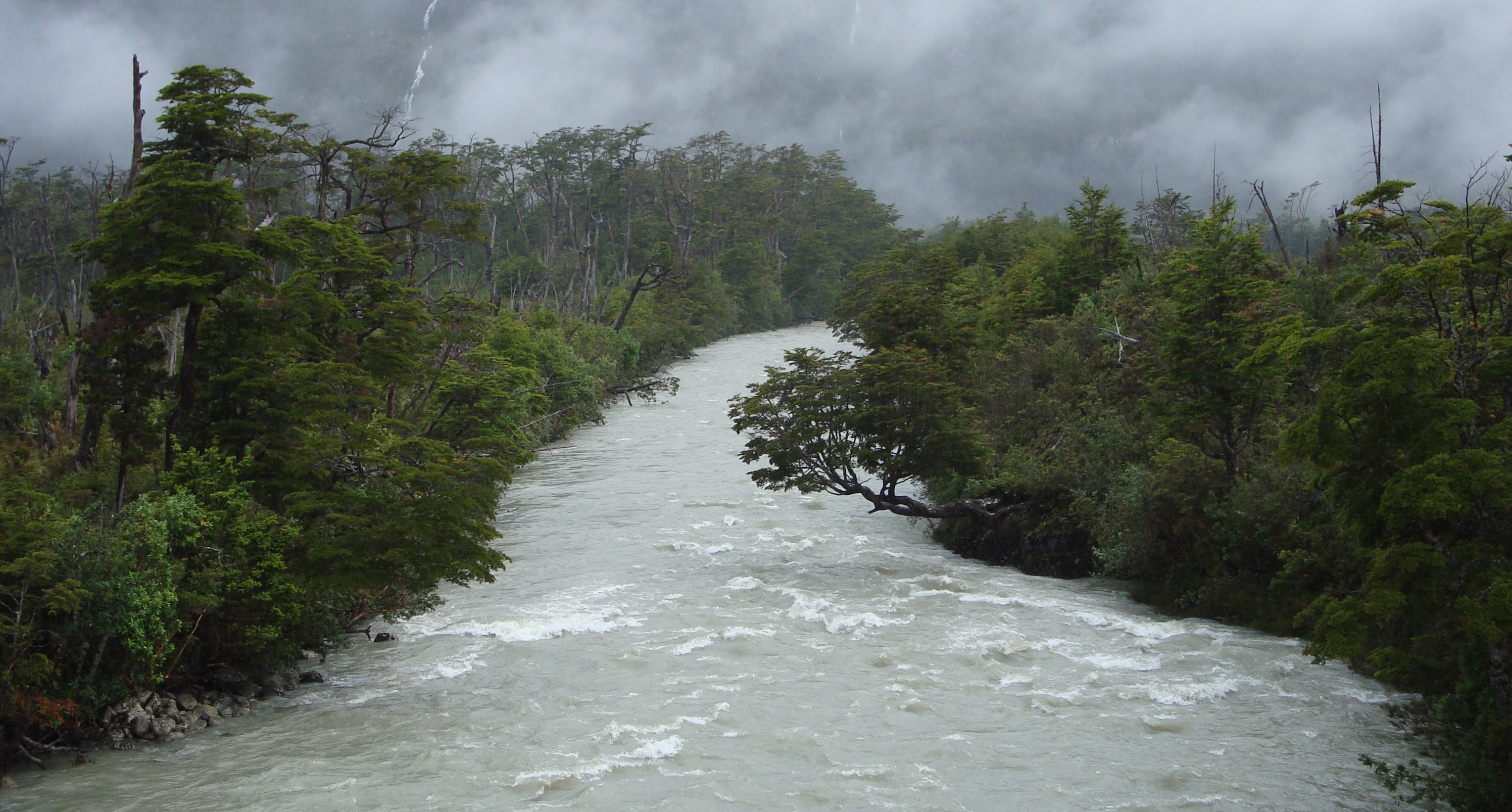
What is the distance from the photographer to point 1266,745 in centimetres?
1126

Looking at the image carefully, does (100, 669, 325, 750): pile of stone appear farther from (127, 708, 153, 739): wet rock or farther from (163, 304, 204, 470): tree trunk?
(163, 304, 204, 470): tree trunk

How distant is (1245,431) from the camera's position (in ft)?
57.2

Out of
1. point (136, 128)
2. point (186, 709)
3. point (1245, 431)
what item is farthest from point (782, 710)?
point (136, 128)

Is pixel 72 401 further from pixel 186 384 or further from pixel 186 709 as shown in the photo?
pixel 186 709

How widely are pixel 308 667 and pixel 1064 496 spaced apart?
13665mm

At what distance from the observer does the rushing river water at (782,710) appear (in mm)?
10219

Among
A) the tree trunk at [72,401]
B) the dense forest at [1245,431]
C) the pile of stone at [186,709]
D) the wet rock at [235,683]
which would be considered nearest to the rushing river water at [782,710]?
the pile of stone at [186,709]

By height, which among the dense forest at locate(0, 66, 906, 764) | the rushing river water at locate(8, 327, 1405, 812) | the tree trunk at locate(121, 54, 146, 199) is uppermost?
the tree trunk at locate(121, 54, 146, 199)

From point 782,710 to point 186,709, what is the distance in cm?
681

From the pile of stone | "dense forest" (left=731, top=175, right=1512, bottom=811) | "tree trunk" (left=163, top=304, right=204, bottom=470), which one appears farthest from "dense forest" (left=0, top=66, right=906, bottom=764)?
"dense forest" (left=731, top=175, right=1512, bottom=811)

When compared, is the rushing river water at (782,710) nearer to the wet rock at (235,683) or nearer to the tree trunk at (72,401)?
the wet rock at (235,683)

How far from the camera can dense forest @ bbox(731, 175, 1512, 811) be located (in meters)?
8.30

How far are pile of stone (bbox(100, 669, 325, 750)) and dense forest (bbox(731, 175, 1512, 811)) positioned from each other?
9.91 m

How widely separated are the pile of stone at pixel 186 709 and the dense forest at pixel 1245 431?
991cm
